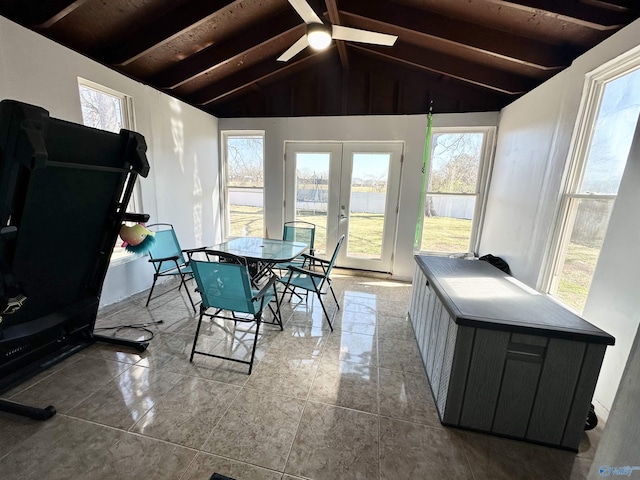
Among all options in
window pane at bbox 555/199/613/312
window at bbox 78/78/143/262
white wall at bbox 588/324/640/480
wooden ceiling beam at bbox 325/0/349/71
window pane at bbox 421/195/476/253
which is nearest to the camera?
white wall at bbox 588/324/640/480

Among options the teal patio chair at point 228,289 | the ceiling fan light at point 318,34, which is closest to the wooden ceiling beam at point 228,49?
the ceiling fan light at point 318,34

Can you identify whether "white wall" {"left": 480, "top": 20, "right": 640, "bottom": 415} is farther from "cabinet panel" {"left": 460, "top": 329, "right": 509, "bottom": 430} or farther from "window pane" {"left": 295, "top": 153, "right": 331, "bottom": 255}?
"window pane" {"left": 295, "top": 153, "right": 331, "bottom": 255}

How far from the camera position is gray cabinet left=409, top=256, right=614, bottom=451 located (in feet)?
4.56

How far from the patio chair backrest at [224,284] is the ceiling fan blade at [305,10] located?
180 cm

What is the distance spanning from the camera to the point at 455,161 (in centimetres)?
388

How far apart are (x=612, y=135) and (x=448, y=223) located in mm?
2197

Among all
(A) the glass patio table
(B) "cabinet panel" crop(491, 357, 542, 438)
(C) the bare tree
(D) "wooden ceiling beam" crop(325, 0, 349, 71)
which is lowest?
(B) "cabinet panel" crop(491, 357, 542, 438)

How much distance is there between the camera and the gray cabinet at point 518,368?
1.39 metres

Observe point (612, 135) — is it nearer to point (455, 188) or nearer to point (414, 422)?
point (455, 188)

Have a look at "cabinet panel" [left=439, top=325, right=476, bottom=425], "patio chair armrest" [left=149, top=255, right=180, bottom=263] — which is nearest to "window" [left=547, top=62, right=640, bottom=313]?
"cabinet panel" [left=439, top=325, right=476, bottom=425]

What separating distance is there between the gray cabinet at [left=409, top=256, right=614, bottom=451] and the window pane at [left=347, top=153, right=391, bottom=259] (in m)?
2.70

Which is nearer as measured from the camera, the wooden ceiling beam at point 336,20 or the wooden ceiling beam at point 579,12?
the wooden ceiling beam at point 579,12

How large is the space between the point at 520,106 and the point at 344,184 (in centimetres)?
238

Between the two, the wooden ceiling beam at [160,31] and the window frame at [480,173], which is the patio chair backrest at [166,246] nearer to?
the wooden ceiling beam at [160,31]
